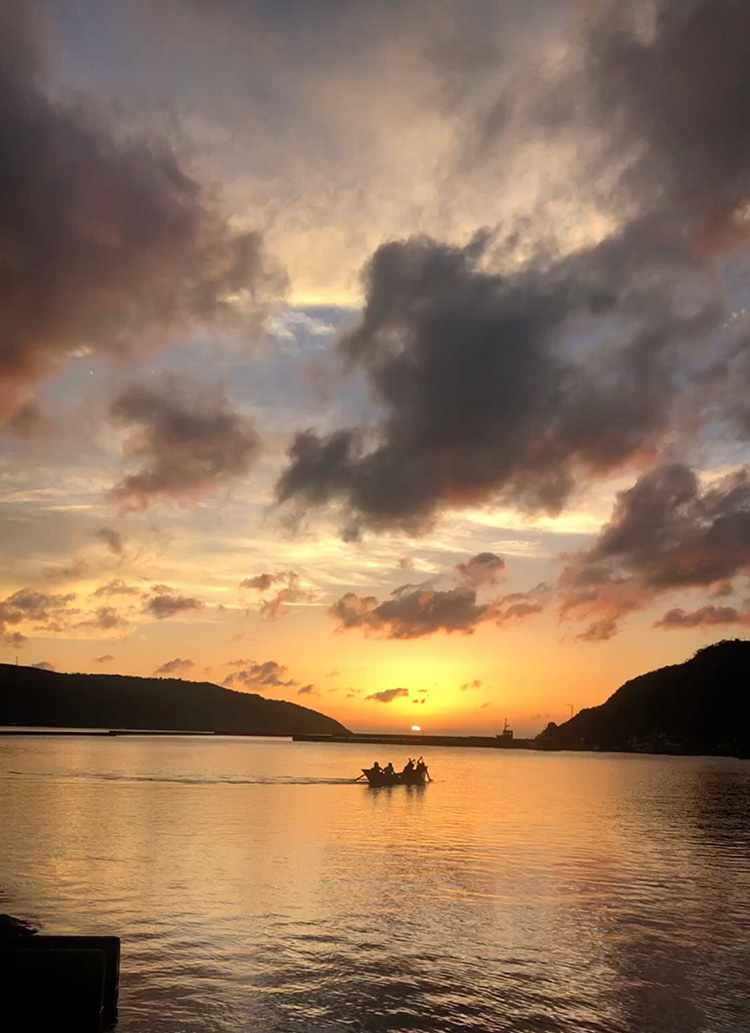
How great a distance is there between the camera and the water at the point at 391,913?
1030 inches

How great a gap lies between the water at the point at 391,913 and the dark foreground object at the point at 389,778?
3984cm

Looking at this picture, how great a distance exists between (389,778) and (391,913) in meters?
95.3

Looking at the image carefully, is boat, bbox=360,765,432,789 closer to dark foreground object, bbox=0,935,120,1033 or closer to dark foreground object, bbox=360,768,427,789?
dark foreground object, bbox=360,768,427,789

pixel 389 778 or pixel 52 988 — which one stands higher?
pixel 52 988

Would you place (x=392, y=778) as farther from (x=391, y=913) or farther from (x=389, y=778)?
(x=391, y=913)

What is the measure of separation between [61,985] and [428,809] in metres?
88.4

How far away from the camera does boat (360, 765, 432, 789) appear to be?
131375mm

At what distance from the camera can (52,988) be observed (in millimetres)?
21000

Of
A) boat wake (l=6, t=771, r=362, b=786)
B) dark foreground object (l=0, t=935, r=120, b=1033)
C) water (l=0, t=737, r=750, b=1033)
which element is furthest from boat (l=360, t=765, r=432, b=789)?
dark foreground object (l=0, t=935, r=120, b=1033)

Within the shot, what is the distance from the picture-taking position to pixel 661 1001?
27891 mm

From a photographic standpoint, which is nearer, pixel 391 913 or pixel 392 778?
pixel 391 913

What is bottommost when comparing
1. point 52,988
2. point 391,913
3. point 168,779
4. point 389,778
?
point 391,913

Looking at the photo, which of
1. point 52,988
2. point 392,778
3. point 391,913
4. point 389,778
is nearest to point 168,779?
point 389,778

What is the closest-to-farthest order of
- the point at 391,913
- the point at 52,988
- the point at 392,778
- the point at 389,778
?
the point at 52,988
the point at 391,913
the point at 389,778
the point at 392,778
